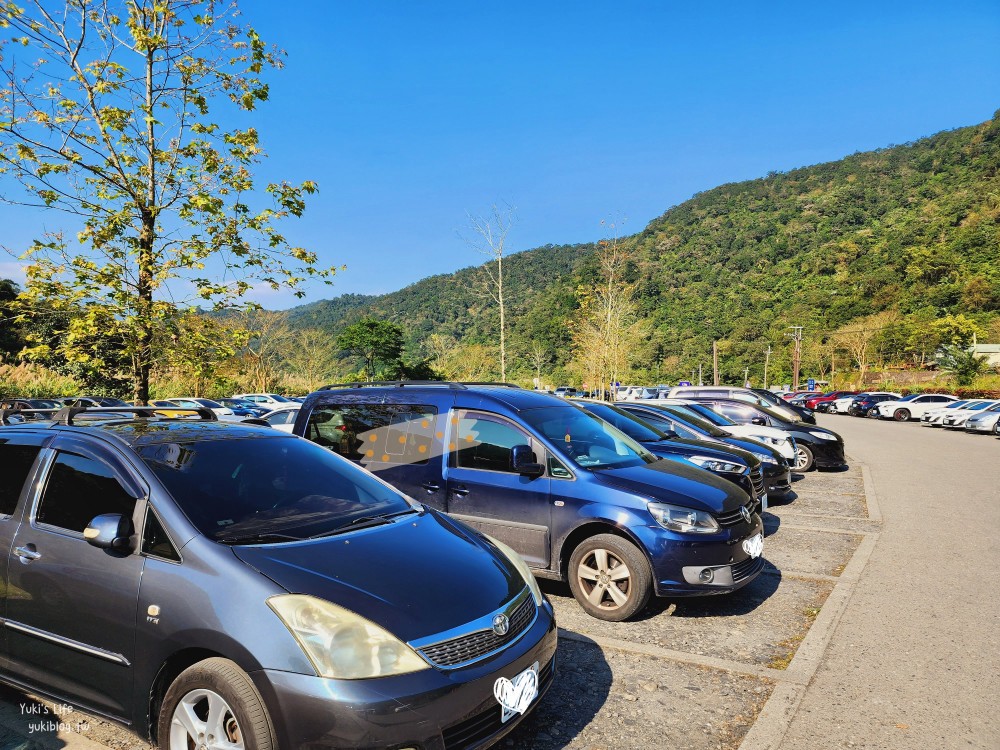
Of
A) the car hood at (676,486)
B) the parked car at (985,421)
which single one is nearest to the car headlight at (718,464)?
the car hood at (676,486)

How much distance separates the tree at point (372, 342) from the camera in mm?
58875

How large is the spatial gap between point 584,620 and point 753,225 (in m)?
124

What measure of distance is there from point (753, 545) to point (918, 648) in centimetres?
124

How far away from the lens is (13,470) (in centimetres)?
333

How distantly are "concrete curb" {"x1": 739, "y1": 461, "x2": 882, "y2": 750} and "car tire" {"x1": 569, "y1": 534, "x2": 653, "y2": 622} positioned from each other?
3.57ft

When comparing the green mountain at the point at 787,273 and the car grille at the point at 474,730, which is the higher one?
the green mountain at the point at 787,273

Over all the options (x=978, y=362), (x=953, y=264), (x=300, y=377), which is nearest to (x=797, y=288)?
(x=953, y=264)

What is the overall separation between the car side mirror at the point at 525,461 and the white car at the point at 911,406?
114 feet

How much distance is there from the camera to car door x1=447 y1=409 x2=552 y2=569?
16.4ft

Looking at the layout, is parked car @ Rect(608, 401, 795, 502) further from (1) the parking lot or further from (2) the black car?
(2) the black car

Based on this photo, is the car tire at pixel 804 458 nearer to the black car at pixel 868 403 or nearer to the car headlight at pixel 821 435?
the car headlight at pixel 821 435

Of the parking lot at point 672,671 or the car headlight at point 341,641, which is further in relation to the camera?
the parking lot at point 672,671

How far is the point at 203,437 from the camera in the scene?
3379mm

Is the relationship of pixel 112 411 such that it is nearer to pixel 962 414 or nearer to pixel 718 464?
pixel 718 464
